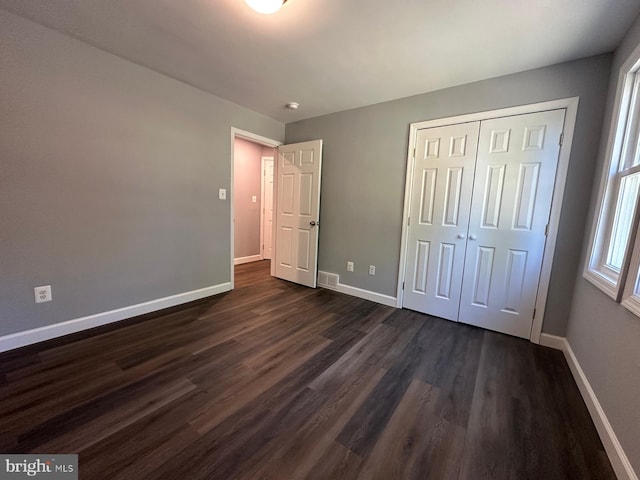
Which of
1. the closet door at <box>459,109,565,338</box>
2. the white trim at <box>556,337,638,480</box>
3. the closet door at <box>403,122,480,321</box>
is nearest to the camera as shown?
the white trim at <box>556,337,638,480</box>

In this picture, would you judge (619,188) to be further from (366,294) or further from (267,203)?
(267,203)

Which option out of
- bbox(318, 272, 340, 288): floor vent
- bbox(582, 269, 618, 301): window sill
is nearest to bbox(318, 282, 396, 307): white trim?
bbox(318, 272, 340, 288): floor vent

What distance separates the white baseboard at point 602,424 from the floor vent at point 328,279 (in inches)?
92.7

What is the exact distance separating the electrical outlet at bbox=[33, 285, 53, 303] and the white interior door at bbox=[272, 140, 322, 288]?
251 cm

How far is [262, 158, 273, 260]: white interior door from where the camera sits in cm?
509

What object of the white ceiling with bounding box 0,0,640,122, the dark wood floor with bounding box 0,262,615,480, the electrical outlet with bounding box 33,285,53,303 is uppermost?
the white ceiling with bounding box 0,0,640,122

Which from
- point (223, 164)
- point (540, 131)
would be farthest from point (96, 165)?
point (540, 131)

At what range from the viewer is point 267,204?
17.1 ft

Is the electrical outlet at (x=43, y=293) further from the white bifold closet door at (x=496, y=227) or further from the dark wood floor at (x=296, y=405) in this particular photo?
the white bifold closet door at (x=496, y=227)

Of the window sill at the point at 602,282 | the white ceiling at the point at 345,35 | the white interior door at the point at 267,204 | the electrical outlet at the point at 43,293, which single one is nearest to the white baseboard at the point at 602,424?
the window sill at the point at 602,282

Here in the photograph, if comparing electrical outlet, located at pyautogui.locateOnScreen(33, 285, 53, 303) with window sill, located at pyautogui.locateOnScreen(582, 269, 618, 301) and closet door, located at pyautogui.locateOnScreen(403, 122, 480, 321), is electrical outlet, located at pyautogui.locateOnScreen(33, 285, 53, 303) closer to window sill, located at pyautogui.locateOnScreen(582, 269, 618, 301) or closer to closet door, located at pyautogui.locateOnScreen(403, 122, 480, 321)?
closet door, located at pyautogui.locateOnScreen(403, 122, 480, 321)

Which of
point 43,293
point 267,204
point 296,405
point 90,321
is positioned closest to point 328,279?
point 296,405

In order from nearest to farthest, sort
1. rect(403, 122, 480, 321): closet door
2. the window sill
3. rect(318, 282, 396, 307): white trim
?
the window sill < rect(403, 122, 480, 321): closet door < rect(318, 282, 396, 307): white trim

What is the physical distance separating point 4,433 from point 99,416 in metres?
0.37
